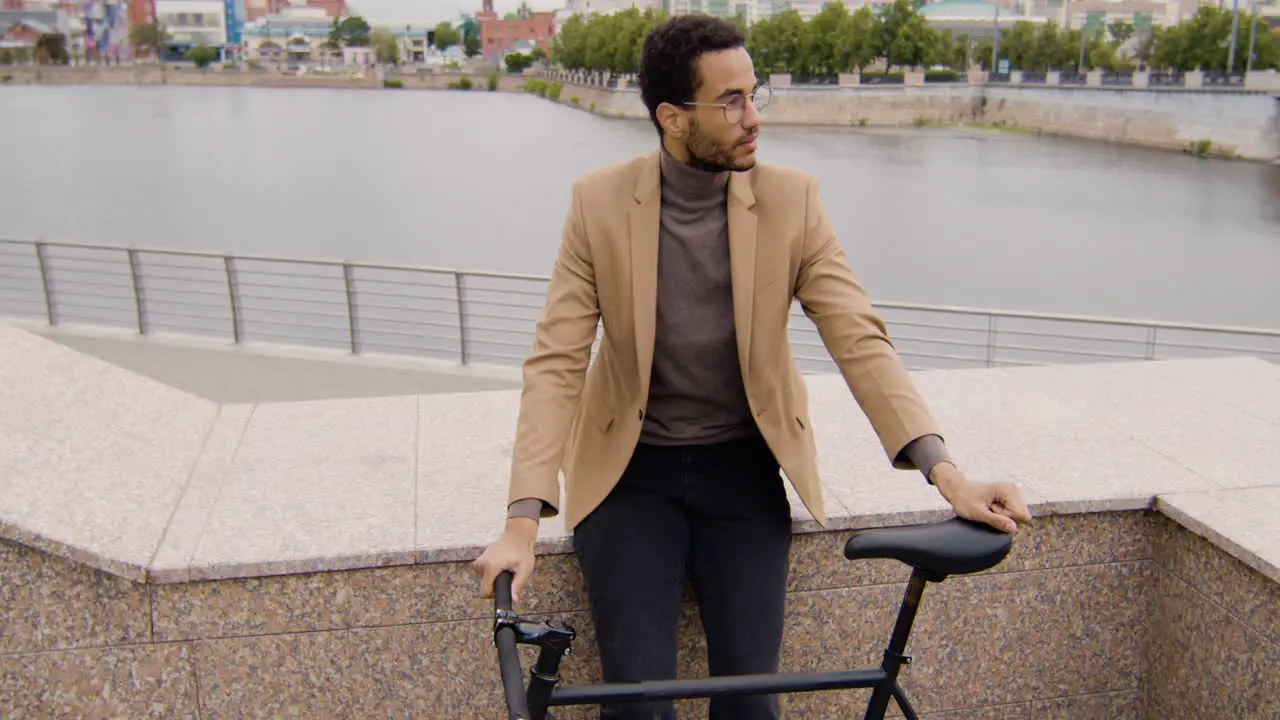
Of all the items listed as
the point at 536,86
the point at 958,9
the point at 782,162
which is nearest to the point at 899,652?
the point at 782,162

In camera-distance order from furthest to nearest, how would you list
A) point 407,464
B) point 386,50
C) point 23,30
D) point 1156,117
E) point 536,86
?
1. point 386,50
2. point 23,30
3. point 536,86
4. point 1156,117
5. point 407,464

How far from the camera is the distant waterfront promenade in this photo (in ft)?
133

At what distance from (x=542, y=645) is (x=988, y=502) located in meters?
0.69

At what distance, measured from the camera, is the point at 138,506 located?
2326mm

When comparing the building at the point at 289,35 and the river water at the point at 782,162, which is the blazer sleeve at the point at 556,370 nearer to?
the river water at the point at 782,162

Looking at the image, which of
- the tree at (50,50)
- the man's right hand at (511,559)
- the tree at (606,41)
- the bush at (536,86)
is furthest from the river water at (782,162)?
the tree at (50,50)

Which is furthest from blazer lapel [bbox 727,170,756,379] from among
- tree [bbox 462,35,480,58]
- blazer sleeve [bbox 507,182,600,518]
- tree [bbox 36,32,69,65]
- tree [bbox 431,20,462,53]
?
tree [bbox 431,20,462,53]

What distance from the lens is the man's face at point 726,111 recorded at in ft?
6.19

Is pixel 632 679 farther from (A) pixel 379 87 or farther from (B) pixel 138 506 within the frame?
(A) pixel 379 87

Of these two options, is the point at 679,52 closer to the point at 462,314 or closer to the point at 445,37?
the point at 462,314

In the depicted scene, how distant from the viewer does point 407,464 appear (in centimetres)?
266

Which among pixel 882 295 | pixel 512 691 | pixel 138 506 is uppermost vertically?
pixel 512 691

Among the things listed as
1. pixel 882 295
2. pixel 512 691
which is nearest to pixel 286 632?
pixel 512 691

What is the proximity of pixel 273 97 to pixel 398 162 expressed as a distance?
46789 mm
